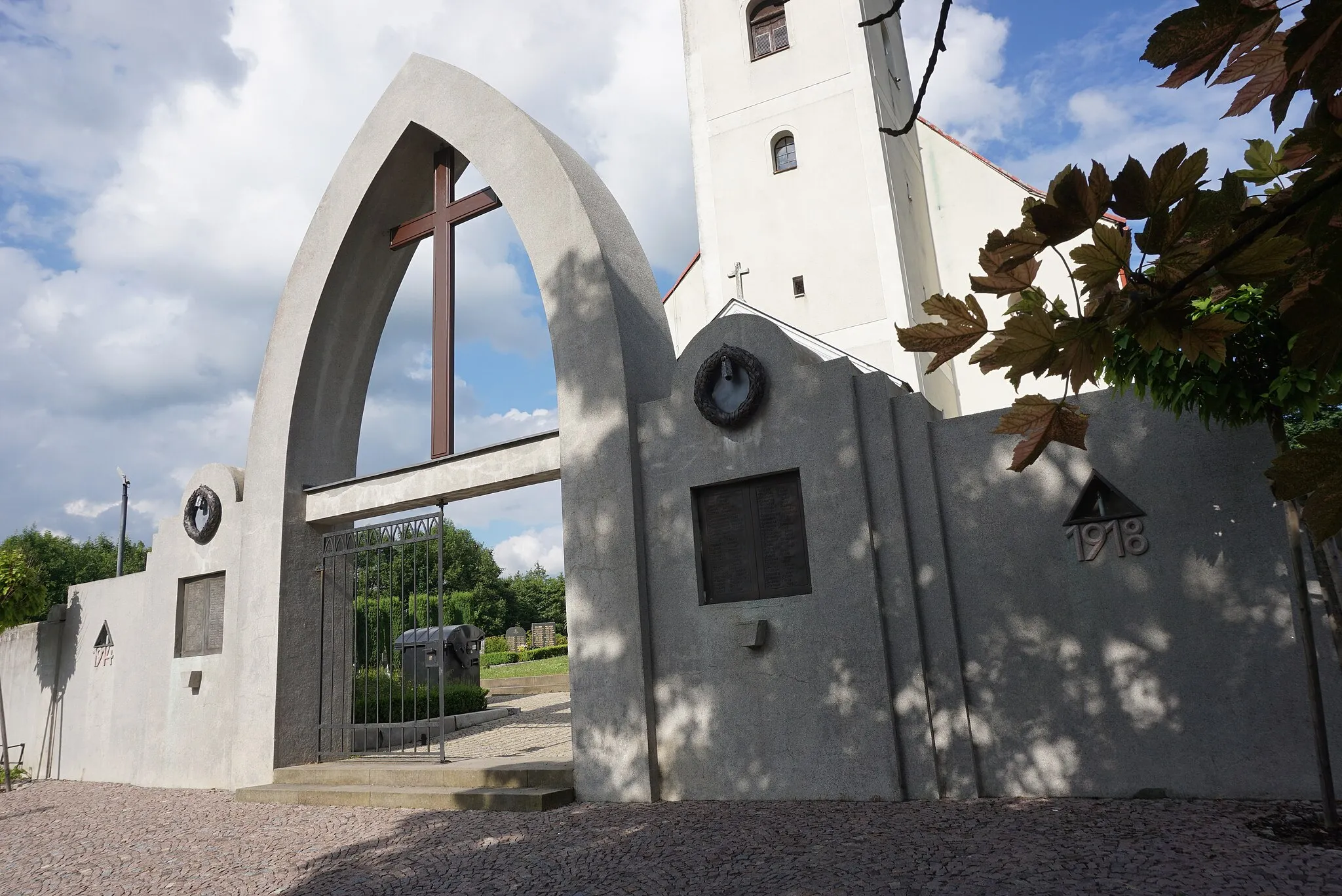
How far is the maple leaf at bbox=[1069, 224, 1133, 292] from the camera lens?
131 centimetres

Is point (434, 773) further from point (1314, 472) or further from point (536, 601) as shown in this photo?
point (536, 601)

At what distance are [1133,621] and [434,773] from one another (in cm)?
628

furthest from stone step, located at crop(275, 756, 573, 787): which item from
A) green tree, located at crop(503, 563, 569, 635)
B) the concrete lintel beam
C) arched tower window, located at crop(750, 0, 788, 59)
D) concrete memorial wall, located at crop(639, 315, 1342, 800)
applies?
green tree, located at crop(503, 563, 569, 635)

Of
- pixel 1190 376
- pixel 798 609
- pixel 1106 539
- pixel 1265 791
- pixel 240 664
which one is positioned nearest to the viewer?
pixel 1190 376

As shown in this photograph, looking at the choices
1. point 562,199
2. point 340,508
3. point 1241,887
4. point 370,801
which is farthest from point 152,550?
point 1241,887

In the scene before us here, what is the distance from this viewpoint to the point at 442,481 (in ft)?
31.4

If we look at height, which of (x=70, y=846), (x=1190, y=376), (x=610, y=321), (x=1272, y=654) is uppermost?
(x=610, y=321)

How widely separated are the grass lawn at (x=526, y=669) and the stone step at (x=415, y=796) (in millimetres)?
16004

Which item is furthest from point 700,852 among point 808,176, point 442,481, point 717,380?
point 808,176

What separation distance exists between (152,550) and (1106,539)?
38.3 feet

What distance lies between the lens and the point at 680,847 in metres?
5.89

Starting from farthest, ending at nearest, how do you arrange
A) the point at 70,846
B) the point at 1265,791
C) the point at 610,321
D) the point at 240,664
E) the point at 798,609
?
the point at 240,664 < the point at 610,321 < the point at 70,846 < the point at 798,609 < the point at 1265,791

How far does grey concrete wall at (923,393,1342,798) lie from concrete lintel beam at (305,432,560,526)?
3967 mm

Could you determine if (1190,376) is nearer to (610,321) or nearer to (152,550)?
(610,321)
